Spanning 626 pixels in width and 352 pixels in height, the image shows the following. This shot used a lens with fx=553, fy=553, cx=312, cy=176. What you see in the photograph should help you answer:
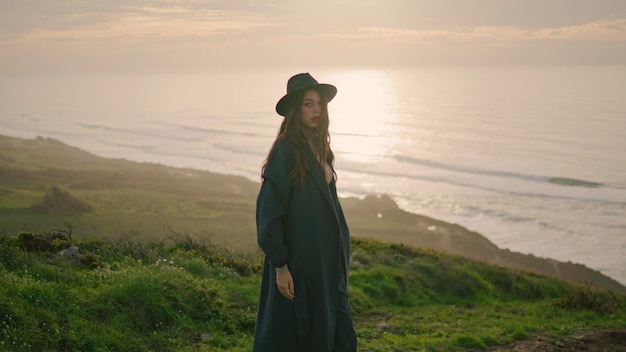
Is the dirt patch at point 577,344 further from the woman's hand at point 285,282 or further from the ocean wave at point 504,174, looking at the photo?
the ocean wave at point 504,174

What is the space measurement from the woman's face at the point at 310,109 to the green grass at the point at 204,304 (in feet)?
10.4

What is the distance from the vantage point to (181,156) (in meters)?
60.6

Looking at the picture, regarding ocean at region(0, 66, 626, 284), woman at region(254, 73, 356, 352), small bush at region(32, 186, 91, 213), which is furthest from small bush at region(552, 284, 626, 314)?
small bush at region(32, 186, 91, 213)

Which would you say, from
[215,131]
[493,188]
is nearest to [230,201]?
[493,188]

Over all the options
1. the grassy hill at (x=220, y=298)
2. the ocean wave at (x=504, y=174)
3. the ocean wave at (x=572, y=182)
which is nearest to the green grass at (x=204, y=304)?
the grassy hill at (x=220, y=298)

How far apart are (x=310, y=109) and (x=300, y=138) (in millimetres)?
240

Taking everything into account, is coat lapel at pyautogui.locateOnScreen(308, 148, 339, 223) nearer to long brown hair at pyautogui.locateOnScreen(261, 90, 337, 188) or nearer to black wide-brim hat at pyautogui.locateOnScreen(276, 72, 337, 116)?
long brown hair at pyautogui.locateOnScreen(261, 90, 337, 188)

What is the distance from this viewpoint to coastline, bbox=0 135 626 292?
25.8 metres

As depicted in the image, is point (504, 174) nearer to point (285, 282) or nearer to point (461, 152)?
point (461, 152)

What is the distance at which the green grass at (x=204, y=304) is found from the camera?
5.75 m

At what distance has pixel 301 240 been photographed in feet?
13.5

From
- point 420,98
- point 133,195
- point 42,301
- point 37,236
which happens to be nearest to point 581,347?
point 42,301

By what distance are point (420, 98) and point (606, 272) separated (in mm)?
130939

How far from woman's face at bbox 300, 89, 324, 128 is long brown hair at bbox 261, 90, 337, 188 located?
0.08 ft
